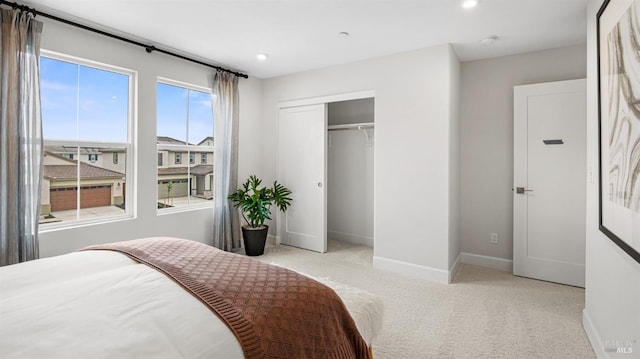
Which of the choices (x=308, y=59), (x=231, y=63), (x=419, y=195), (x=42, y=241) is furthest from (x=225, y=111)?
(x=419, y=195)

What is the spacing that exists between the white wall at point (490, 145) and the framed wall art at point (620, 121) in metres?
1.62

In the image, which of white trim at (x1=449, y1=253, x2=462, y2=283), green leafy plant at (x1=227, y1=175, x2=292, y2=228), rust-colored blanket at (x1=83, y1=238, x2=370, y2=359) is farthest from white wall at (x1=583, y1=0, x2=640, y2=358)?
green leafy plant at (x1=227, y1=175, x2=292, y2=228)

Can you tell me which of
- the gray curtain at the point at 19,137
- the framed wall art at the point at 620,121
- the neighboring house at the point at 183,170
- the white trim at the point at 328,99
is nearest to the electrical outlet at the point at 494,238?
the framed wall art at the point at 620,121

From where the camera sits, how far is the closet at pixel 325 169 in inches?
174

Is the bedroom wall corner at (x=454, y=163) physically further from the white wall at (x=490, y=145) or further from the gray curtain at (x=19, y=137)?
the gray curtain at (x=19, y=137)

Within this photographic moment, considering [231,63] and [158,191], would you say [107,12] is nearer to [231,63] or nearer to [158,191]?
[231,63]

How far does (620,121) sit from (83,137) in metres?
4.05

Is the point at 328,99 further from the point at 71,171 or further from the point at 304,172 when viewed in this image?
the point at 71,171

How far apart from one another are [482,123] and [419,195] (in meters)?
1.26

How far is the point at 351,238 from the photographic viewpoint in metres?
5.04

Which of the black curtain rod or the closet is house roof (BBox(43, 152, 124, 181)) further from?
the closet

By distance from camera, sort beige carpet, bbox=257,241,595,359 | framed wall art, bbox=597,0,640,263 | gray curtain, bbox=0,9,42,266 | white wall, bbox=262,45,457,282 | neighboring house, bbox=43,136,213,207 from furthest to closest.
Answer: white wall, bbox=262,45,457,282, neighboring house, bbox=43,136,213,207, gray curtain, bbox=0,9,42,266, beige carpet, bbox=257,241,595,359, framed wall art, bbox=597,0,640,263

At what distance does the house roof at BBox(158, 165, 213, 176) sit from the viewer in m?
3.75

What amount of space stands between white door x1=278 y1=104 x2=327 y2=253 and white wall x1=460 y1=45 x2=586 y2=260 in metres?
1.80
